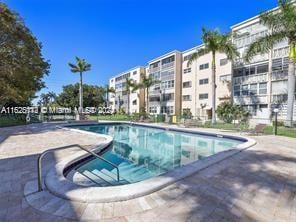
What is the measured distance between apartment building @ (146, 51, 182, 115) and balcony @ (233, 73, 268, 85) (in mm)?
12796

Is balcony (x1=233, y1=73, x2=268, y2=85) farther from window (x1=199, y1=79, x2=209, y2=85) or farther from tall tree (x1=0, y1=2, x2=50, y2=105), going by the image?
tall tree (x1=0, y1=2, x2=50, y2=105)

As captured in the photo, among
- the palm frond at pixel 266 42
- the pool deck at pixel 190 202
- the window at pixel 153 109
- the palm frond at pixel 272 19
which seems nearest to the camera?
the pool deck at pixel 190 202

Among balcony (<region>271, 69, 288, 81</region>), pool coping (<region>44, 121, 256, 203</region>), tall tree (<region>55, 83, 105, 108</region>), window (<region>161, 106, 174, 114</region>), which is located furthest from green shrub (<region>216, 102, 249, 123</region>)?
tall tree (<region>55, 83, 105, 108</region>)

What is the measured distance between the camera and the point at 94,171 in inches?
291

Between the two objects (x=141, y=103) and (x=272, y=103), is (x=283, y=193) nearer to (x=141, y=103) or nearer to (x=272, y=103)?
(x=272, y=103)

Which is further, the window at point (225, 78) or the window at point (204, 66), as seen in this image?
the window at point (204, 66)

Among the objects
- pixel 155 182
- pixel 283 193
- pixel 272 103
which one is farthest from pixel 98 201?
pixel 272 103

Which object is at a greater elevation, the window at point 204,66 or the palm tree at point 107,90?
the window at point 204,66

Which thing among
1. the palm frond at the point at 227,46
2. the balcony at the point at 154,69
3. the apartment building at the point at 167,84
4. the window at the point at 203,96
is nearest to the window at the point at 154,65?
the apartment building at the point at 167,84

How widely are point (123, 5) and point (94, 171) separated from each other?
16.5 m

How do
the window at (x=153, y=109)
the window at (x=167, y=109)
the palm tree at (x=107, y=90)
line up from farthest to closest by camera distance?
the palm tree at (x=107, y=90), the window at (x=153, y=109), the window at (x=167, y=109)

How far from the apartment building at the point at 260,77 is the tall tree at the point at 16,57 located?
77.5 ft

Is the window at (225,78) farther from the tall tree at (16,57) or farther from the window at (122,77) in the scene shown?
the window at (122,77)

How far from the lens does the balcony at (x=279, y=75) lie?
81.6 ft
